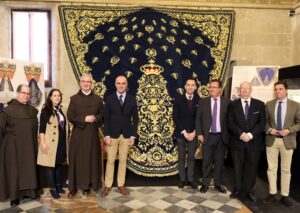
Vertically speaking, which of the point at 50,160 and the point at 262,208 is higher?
the point at 50,160

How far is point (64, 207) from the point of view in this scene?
321 centimetres

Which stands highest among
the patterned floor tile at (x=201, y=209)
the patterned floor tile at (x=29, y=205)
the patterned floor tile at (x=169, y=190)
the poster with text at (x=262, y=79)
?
the poster with text at (x=262, y=79)

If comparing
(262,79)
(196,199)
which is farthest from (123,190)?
(262,79)

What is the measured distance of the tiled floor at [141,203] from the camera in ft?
10.4

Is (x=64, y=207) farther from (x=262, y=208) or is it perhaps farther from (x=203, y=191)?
(x=262, y=208)

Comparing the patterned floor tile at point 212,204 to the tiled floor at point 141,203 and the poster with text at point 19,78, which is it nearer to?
the tiled floor at point 141,203

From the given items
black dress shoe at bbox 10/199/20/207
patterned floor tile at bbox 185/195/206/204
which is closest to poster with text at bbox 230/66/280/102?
patterned floor tile at bbox 185/195/206/204

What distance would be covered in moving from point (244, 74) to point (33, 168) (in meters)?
3.28

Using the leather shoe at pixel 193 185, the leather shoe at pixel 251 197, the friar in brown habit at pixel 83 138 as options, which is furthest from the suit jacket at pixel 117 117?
the leather shoe at pixel 251 197

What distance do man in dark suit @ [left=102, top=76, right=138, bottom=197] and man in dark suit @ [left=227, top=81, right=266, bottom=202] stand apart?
1.23m

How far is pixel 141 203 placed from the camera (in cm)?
335

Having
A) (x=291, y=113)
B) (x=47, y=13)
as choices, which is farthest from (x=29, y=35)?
(x=291, y=113)

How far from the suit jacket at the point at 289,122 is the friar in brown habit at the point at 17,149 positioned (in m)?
2.76

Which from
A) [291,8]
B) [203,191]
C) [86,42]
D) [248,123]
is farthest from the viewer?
[291,8]
